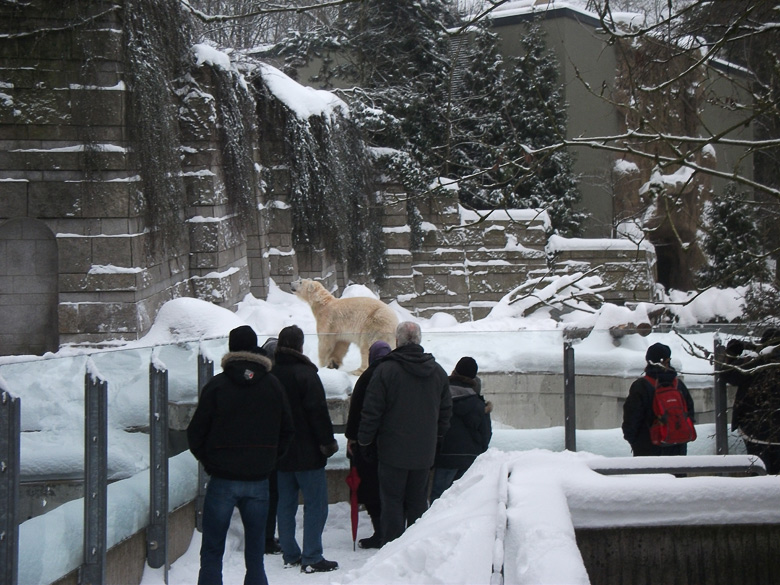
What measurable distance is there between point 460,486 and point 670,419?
264cm

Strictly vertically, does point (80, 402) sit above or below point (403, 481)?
above

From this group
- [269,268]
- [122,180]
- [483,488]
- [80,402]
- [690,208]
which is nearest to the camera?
[483,488]

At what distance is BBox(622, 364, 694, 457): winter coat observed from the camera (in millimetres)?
7031

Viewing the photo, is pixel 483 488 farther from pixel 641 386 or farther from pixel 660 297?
pixel 660 297

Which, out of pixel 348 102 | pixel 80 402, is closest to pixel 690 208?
pixel 348 102

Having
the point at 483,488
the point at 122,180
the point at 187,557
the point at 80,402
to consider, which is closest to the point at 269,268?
the point at 122,180

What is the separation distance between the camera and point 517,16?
26.5m

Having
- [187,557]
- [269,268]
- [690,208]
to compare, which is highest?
[690,208]

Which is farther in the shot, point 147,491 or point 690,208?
point 690,208

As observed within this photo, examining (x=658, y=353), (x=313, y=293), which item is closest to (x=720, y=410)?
(x=658, y=353)

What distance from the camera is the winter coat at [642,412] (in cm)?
703

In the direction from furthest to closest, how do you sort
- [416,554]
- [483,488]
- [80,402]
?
1. [80,402]
2. [483,488]
3. [416,554]

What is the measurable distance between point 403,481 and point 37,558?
250 cm

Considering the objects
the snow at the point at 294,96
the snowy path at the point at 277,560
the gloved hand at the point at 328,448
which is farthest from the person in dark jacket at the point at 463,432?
the snow at the point at 294,96
